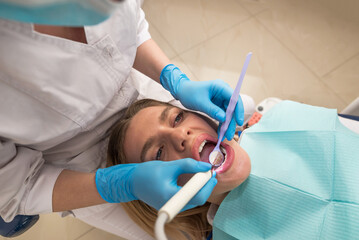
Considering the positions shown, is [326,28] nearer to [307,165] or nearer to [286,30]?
[286,30]

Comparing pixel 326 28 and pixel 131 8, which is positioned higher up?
pixel 326 28

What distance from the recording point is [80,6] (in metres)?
0.45

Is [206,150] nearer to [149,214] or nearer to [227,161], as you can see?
[227,161]

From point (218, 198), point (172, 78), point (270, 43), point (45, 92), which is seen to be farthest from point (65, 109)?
point (270, 43)

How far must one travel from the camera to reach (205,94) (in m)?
1.08

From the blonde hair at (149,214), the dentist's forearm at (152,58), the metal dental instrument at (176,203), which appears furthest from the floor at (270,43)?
the metal dental instrument at (176,203)

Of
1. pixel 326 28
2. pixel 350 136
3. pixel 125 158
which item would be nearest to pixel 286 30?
pixel 326 28

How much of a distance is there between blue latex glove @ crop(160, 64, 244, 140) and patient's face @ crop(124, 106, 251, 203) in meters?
0.05

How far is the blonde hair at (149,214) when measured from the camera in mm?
1145

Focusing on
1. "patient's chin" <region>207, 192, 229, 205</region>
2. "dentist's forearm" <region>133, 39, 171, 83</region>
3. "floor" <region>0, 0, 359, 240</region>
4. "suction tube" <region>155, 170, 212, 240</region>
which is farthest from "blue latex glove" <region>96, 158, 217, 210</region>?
"floor" <region>0, 0, 359, 240</region>

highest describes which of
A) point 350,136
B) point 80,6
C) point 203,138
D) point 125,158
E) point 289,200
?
point 80,6

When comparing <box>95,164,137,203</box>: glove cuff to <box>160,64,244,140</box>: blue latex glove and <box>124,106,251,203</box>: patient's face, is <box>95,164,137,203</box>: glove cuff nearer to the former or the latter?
<box>124,106,251,203</box>: patient's face

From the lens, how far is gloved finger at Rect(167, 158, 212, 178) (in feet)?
2.79

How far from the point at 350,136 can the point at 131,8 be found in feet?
2.94
